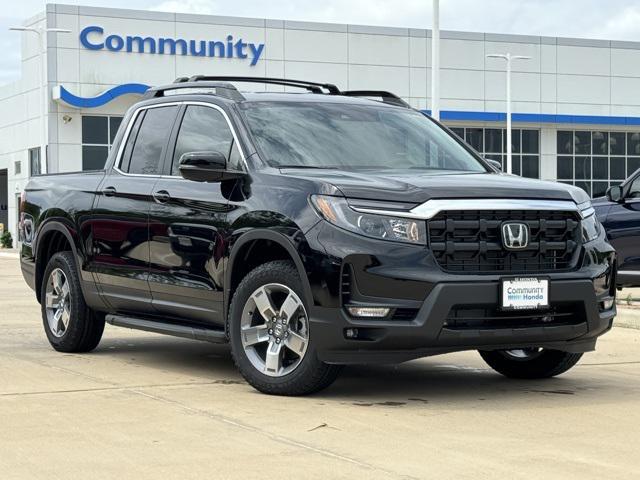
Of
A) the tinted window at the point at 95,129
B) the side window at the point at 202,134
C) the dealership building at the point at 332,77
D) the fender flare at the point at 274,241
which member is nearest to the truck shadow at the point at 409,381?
the fender flare at the point at 274,241

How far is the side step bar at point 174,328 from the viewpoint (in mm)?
8469

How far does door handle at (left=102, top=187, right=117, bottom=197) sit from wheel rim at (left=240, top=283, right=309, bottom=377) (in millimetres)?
1981

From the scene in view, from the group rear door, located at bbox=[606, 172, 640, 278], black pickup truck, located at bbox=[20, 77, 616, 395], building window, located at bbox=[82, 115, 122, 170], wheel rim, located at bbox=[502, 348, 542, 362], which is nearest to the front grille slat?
black pickup truck, located at bbox=[20, 77, 616, 395]

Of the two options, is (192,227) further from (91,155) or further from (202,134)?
(91,155)

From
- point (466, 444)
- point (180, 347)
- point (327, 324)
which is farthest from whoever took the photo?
point (180, 347)

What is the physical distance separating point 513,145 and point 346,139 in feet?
180

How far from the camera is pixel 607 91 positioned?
6488cm

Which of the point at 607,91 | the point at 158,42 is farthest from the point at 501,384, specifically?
the point at 607,91

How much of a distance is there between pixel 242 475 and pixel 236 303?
255cm

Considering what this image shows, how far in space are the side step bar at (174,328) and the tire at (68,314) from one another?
1.36 feet

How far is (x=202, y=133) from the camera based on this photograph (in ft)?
29.8

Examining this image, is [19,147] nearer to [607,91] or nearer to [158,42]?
[158,42]

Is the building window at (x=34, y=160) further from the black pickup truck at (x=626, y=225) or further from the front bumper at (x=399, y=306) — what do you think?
the front bumper at (x=399, y=306)

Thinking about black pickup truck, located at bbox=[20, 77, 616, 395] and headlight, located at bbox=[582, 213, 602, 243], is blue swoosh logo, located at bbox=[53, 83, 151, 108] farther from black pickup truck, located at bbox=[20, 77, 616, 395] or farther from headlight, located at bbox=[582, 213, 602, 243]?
headlight, located at bbox=[582, 213, 602, 243]
